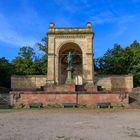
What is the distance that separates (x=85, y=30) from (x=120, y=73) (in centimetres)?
1282

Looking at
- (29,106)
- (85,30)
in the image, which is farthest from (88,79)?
(29,106)

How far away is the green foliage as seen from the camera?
5112 cm

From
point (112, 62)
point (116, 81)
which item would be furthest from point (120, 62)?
point (116, 81)

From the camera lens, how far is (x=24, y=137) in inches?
453

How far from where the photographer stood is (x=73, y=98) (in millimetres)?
30516

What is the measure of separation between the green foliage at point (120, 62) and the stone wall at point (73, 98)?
20.7 metres

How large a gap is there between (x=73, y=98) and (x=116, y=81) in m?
18.6

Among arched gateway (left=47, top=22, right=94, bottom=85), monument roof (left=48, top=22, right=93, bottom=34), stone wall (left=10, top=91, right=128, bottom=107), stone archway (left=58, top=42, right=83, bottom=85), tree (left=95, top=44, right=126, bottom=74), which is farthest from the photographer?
tree (left=95, top=44, right=126, bottom=74)

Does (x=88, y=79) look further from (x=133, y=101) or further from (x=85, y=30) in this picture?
(x=133, y=101)

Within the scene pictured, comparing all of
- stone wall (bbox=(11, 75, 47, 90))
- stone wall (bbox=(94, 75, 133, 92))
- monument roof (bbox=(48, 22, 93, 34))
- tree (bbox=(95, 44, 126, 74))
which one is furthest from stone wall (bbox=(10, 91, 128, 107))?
tree (bbox=(95, 44, 126, 74))

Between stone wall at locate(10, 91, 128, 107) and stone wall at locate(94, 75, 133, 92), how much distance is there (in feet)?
55.1

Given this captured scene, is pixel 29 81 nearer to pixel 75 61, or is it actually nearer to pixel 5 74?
pixel 5 74

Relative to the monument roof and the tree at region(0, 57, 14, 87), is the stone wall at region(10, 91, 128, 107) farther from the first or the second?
the tree at region(0, 57, 14, 87)

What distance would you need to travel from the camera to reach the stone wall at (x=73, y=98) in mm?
30047
